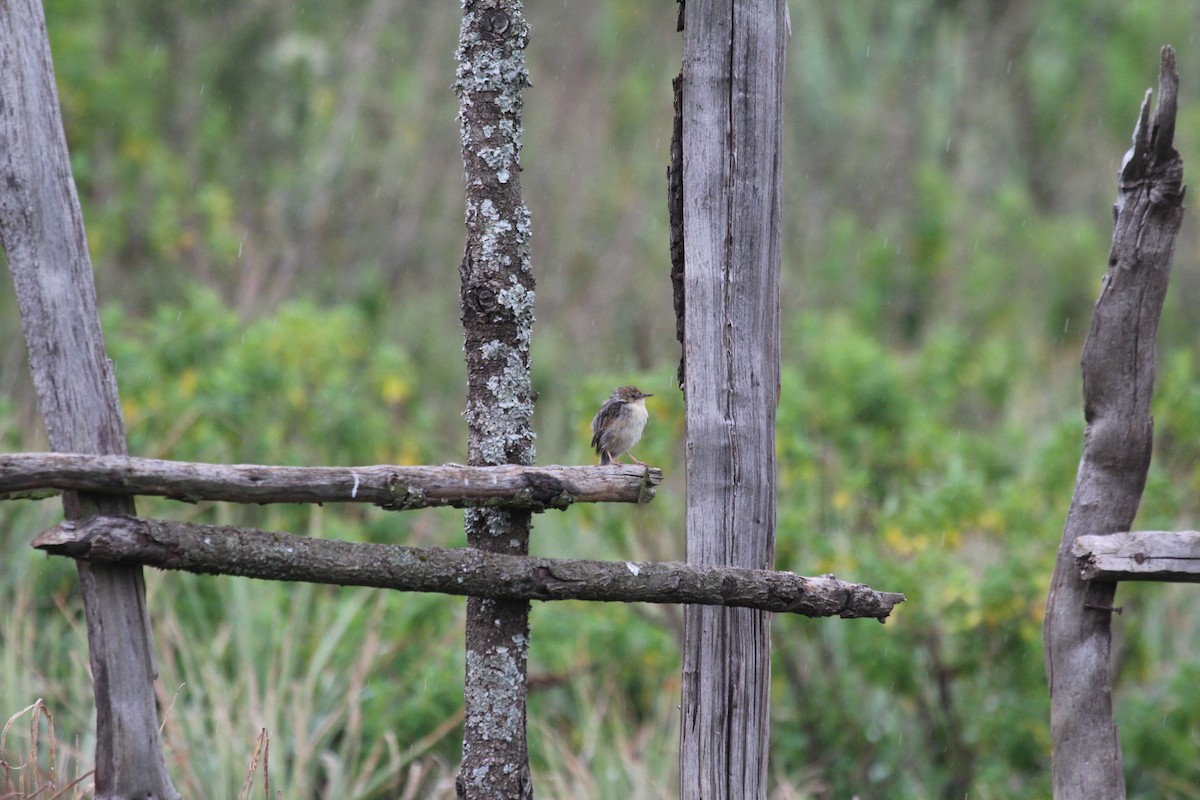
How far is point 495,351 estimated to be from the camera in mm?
3217

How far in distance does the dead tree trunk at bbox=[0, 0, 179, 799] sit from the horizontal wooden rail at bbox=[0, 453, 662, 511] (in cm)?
18

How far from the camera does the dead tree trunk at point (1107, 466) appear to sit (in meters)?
3.43

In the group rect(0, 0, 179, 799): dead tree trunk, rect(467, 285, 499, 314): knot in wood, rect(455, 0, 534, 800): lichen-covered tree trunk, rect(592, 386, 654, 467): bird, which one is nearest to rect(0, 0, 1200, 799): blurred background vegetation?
rect(0, 0, 179, 799): dead tree trunk

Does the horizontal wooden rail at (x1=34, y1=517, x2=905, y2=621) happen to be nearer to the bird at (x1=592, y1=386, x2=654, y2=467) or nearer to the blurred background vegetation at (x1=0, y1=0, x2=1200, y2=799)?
the bird at (x1=592, y1=386, x2=654, y2=467)

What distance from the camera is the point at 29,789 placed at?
371 centimetres

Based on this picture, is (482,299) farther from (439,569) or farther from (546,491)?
(439,569)

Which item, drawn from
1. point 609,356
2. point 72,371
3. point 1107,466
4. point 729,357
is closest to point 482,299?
point 729,357

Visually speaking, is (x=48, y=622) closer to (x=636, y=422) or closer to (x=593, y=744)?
(x=593, y=744)

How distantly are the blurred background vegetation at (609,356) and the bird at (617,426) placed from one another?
159 cm

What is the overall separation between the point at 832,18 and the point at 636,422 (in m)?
10.7

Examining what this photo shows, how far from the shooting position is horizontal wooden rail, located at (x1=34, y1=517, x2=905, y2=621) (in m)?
2.69

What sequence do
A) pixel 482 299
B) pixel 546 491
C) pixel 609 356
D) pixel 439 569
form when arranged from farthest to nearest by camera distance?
pixel 609 356, pixel 482 299, pixel 546 491, pixel 439 569

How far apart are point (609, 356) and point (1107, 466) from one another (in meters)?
7.44

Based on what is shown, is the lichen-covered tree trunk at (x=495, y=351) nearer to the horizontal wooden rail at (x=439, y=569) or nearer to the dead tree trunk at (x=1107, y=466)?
the horizontal wooden rail at (x=439, y=569)
